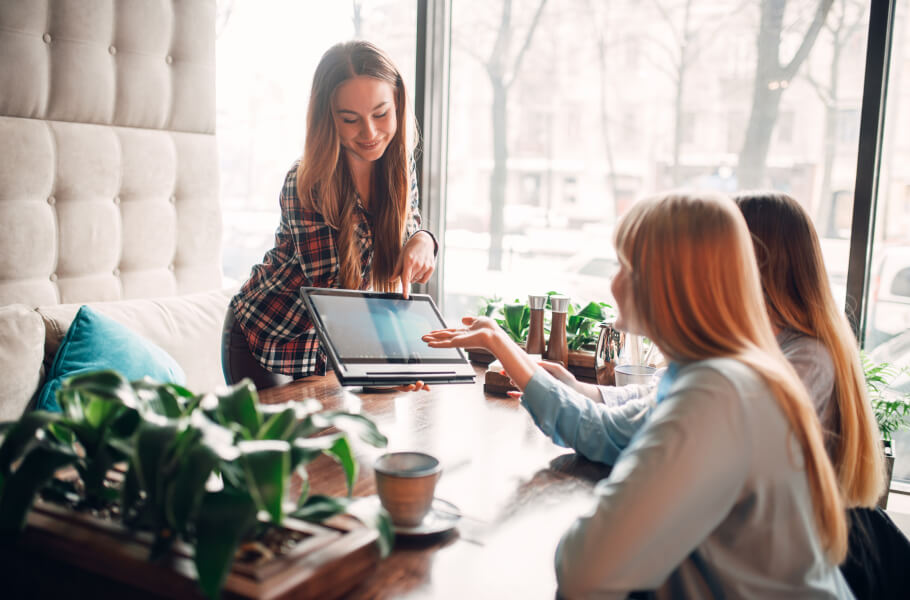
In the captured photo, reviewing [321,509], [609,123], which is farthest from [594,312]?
[321,509]

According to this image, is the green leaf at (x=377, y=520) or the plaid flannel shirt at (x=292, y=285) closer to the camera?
the green leaf at (x=377, y=520)

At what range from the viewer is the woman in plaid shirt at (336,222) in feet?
6.19

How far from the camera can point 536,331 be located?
2.04 meters

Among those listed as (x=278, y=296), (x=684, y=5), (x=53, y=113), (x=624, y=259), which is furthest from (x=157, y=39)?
(x=624, y=259)

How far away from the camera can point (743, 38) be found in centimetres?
262

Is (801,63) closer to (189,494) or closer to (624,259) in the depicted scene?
(624,259)

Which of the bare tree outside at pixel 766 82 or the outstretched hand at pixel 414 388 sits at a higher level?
the bare tree outside at pixel 766 82

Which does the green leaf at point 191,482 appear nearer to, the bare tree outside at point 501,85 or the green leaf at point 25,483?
the green leaf at point 25,483

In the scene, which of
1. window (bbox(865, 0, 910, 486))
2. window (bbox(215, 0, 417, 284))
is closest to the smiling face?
window (bbox(215, 0, 417, 284))

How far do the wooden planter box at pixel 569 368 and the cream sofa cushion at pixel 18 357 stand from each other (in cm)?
114

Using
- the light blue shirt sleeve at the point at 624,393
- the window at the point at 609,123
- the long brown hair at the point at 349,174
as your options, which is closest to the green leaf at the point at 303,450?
the light blue shirt sleeve at the point at 624,393

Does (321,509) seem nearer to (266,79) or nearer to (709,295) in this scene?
(709,295)

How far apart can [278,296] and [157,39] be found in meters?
1.07

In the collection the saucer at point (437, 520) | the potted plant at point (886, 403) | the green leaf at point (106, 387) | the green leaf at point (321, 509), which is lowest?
the potted plant at point (886, 403)
